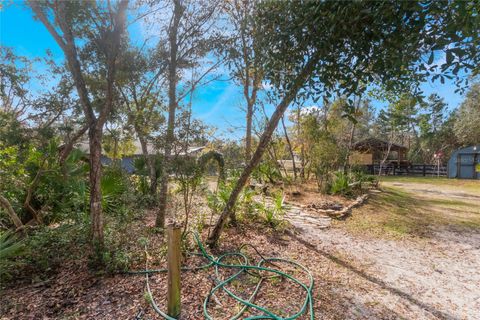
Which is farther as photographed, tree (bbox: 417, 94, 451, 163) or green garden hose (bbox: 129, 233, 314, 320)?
tree (bbox: 417, 94, 451, 163)

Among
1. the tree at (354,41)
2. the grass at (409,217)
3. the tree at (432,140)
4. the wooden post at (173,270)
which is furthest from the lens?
the tree at (432,140)

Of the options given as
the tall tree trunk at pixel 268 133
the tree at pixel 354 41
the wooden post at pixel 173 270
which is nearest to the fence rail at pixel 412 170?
the tall tree trunk at pixel 268 133

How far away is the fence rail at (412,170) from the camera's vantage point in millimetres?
18547

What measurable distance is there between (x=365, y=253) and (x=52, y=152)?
209 inches

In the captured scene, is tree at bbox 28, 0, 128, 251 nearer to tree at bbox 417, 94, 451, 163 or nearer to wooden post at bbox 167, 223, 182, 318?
wooden post at bbox 167, 223, 182, 318

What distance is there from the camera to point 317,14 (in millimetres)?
2207

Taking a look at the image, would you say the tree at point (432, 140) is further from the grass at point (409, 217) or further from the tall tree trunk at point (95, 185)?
the tall tree trunk at point (95, 185)

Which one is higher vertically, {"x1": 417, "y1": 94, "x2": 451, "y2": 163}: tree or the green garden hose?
{"x1": 417, "y1": 94, "x2": 451, "y2": 163}: tree

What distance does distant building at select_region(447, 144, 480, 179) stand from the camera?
16.0 meters

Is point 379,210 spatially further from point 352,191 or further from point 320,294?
point 320,294

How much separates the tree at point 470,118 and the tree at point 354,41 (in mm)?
19099

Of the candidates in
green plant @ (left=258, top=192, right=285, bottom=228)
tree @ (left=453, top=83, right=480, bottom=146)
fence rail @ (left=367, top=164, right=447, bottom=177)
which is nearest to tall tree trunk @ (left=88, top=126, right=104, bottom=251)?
green plant @ (left=258, top=192, right=285, bottom=228)

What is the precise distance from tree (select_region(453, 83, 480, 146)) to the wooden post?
2095 cm

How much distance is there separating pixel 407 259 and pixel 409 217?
300 centimetres
